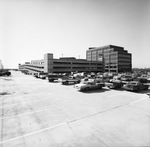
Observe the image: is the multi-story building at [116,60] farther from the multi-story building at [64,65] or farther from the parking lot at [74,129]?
the parking lot at [74,129]

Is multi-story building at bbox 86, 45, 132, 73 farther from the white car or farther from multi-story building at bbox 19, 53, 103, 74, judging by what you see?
the white car

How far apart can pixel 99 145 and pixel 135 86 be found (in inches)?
528

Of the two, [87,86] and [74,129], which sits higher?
[87,86]

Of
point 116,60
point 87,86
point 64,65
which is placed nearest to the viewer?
point 87,86

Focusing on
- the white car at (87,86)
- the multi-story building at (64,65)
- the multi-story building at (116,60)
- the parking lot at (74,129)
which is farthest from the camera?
the multi-story building at (116,60)

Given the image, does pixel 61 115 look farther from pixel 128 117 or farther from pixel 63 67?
pixel 63 67

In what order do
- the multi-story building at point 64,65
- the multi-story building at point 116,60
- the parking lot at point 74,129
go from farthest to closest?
the multi-story building at point 116,60, the multi-story building at point 64,65, the parking lot at point 74,129

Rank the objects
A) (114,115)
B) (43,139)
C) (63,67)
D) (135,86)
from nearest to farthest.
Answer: (43,139)
(114,115)
(135,86)
(63,67)

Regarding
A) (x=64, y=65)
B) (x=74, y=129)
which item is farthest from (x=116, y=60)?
(x=74, y=129)

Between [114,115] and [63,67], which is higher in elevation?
[63,67]

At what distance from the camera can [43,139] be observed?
467 cm

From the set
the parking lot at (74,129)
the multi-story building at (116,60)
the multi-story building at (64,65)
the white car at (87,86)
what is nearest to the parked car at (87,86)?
the white car at (87,86)

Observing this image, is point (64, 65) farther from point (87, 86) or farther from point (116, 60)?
point (87, 86)

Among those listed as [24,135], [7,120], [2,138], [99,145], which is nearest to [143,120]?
[99,145]
